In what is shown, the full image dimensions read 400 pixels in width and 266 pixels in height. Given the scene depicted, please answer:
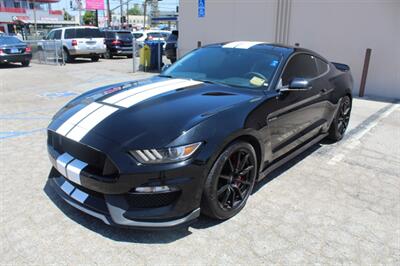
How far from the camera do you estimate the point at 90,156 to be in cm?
273

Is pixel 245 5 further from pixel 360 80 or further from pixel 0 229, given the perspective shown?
pixel 0 229

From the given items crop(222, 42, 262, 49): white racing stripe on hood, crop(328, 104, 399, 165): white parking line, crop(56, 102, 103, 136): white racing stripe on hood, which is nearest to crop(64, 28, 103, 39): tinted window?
crop(328, 104, 399, 165): white parking line

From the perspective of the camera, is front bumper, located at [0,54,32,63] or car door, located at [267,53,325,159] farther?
front bumper, located at [0,54,32,63]

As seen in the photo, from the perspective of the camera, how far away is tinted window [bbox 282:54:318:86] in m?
3.91

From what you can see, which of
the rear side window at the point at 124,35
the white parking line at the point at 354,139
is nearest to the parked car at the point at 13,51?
the rear side window at the point at 124,35

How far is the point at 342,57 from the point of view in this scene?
33.1 feet

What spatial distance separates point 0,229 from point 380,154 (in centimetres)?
486

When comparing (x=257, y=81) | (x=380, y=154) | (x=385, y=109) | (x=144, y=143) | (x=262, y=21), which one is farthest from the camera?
(x=262, y=21)

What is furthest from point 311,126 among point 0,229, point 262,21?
point 262,21

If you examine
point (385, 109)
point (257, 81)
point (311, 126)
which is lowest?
point (385, 109)

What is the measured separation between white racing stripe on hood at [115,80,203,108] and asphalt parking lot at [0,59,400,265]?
3.52 feet

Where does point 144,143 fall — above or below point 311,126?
above

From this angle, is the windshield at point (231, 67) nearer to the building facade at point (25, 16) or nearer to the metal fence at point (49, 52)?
the metal fence at point (49, 52)

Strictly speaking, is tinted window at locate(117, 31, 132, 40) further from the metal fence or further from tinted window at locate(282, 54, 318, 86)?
tinted window at locate(282, 54, 318, 86)
